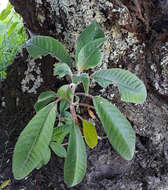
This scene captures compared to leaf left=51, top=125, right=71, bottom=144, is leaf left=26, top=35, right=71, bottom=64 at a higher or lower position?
higher

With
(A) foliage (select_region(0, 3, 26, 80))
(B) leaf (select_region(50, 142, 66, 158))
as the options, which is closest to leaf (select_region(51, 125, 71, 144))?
(B) leaf (select_region(50, 142, 66, 158))

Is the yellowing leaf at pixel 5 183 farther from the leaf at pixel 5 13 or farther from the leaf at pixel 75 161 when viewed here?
the leaf at pixel 5 13

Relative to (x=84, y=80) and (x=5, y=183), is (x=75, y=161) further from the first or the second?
(x=5, y=183)

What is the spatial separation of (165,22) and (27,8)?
2.07 feet

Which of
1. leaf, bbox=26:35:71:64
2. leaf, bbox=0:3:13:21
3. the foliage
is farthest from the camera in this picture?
the foliage

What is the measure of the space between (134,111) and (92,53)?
0.44m

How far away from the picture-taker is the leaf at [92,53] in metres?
0.72

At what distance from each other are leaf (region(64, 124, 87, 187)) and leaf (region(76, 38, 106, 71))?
231mm

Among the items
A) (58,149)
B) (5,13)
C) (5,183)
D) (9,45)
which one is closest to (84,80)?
(58,149)

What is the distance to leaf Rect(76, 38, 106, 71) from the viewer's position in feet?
2.37

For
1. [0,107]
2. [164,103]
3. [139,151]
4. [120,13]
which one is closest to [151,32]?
[120,13]

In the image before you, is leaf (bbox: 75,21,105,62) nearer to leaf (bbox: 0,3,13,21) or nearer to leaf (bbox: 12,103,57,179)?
leaf (bbox: 12,103,57,179)

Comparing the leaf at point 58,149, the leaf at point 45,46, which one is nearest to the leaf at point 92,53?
the leaf at point 45,46

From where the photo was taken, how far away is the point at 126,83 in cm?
75
